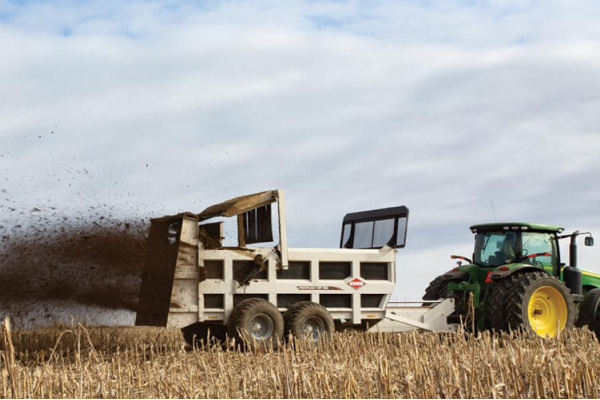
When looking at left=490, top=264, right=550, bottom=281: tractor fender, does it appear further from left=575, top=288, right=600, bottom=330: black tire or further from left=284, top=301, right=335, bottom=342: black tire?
left=284, top=301, right=335, bottom=342: black tire

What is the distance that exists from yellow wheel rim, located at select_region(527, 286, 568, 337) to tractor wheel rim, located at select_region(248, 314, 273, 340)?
438 centimetres

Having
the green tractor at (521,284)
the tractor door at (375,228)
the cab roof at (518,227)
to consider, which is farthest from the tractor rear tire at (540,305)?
the tractor door at (375,228)

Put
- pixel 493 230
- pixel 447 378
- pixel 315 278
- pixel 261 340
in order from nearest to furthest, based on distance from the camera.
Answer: pixel 447 378 → pixel 261 340 → pixel 315 278 → pixel 493 230

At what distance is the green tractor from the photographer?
42.3ft

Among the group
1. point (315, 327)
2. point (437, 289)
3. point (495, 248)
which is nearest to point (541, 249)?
point (495, 248)

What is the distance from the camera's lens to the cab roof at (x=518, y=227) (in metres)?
13.6

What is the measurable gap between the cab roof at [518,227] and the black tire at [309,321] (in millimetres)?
3575

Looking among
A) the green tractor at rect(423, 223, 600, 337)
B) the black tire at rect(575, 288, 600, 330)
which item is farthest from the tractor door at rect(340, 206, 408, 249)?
the black tire at rect(575, 288, 600, 330)

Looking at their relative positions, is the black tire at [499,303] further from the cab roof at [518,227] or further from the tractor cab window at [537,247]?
the cab roof at [518,227]

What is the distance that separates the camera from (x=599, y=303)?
1420cm

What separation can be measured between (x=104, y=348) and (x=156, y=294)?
5.22ft

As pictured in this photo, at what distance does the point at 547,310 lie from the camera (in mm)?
13461

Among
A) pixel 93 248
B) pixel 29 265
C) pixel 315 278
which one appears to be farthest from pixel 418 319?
pixel 29 265

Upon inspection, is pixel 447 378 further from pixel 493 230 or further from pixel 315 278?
pixel 493 230
